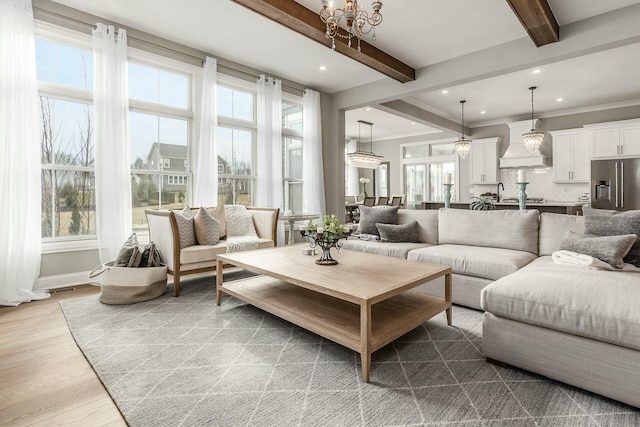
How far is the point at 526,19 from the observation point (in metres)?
3.24

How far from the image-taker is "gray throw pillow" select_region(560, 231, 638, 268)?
2.28 m

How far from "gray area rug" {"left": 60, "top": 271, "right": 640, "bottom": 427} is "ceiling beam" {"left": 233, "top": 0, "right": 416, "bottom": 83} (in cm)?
279

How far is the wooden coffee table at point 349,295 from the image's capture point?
182 centimetres

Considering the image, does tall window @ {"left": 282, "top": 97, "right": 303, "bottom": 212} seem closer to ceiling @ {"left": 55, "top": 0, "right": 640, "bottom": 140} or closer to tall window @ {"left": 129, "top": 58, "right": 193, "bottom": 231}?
ceiling @ {"left": 55, "top": 0, "right": 640, "bottom": 140}

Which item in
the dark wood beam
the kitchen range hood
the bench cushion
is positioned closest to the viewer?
the dark wood beam

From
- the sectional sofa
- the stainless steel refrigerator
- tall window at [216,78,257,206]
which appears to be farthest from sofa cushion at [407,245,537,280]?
the stainless steel refrigerator

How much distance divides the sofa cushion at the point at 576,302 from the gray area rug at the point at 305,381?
0.34 metres

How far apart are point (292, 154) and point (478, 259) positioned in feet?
12.4

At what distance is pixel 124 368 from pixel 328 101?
17.5 ft

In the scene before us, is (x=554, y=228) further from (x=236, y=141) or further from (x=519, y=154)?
(x=519, y=154)

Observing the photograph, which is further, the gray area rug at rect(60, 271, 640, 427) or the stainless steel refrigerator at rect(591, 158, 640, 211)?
the stainless steel refrigerator at rect(591, 158, 640, 211)

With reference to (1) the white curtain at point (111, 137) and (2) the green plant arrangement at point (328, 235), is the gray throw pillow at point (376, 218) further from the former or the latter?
(1) the white curtain at point (111, 137)

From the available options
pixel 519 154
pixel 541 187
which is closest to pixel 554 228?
pixel 519 154

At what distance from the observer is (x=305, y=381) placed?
1.75m
